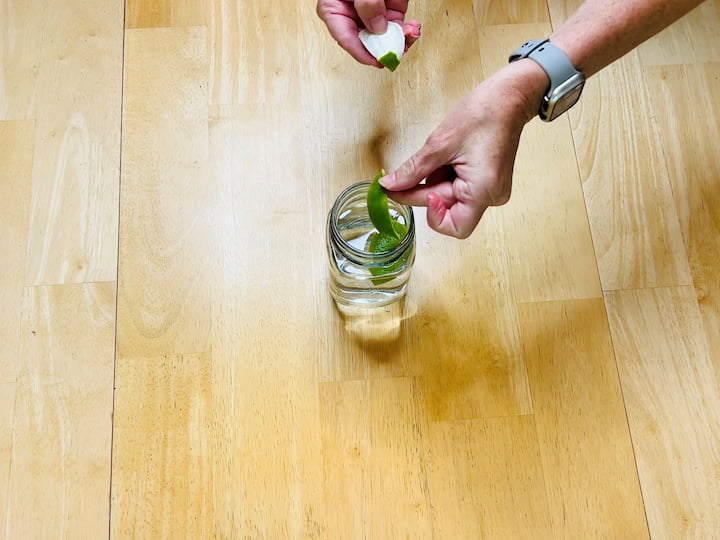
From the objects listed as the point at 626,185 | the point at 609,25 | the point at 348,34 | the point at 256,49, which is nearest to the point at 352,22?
the point at 348,34

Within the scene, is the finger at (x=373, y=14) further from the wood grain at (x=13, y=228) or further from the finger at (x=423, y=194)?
the wood grain at (x=13, y=228)

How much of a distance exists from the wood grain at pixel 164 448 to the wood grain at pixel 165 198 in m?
0.03

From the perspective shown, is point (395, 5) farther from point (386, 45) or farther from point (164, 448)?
point (164, 448)

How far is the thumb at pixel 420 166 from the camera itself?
64 centimetres

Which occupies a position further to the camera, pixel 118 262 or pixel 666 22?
pixel 118 262

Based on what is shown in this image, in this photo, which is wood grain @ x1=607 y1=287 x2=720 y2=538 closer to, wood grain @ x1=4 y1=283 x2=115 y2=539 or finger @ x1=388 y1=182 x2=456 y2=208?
finger @ x1=388 y1=182 x2=456 y2=208

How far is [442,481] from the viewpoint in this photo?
2.47ft

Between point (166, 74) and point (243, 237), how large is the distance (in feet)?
0.76

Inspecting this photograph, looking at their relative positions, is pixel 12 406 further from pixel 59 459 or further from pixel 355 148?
pixel 355 148

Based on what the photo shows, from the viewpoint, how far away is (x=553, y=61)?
0.66m

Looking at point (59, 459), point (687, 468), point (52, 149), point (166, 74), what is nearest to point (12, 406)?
point (59, 459)

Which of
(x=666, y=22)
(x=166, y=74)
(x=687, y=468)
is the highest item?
(x=666, y=22)

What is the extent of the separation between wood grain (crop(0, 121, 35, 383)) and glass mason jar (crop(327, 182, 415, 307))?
0.35m

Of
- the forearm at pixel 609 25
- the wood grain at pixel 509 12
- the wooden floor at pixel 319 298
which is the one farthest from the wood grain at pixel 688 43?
the forearm at pixel 609 25
